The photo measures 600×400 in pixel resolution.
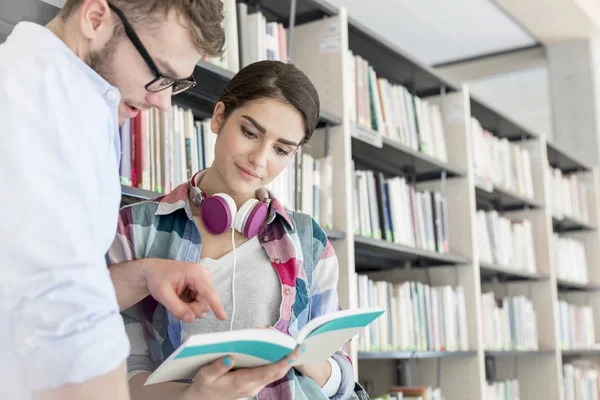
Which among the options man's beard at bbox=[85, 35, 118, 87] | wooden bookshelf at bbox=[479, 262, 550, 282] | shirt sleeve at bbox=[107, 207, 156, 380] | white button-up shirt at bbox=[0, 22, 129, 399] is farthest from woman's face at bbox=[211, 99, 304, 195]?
wooden bookshelf at bbox=[479, 262, 550, 282]

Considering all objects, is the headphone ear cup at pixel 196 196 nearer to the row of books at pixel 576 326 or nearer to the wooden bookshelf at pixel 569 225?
the row of books at pixel 576 326

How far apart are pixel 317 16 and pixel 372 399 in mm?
1487

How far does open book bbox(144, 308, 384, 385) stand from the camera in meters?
0.94

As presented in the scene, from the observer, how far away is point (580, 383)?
14.6 ft

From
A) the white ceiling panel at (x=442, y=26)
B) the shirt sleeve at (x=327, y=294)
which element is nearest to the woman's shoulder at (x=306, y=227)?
the shirt sleeve at (x=327, y=294)

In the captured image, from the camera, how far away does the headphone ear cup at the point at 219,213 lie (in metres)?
1.36

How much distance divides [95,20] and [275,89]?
1.85ft

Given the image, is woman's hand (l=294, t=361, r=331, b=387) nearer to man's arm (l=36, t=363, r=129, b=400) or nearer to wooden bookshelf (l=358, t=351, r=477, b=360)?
man's arm (l=36, t=363, r=129, b=400)

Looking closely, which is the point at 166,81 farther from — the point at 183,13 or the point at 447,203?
the point at 447,203

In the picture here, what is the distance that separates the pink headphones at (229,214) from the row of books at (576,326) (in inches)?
138

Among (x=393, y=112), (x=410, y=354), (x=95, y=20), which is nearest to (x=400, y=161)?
(x=393, y=112)

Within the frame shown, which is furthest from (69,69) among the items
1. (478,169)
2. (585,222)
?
(585,222)

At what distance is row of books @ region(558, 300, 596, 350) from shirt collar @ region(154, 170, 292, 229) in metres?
3.43

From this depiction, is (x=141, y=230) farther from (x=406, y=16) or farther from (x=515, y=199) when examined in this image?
(x=406, y=16)
